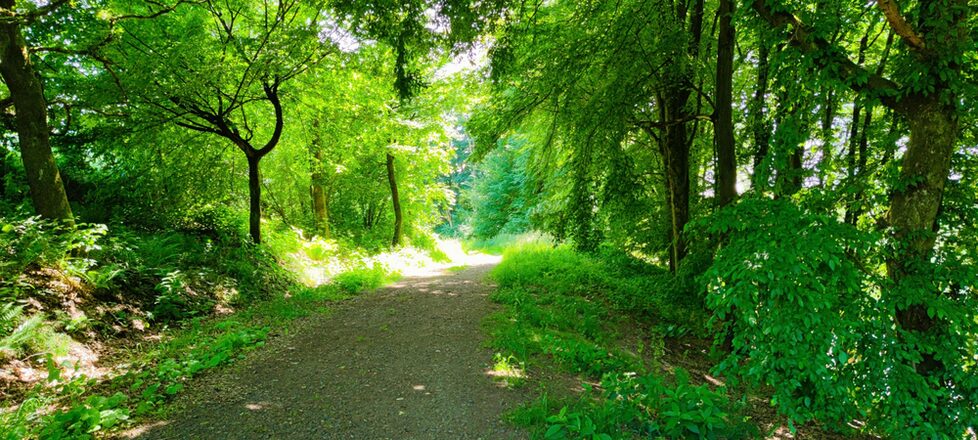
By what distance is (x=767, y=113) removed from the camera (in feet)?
22.4

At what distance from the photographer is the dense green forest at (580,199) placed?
3.19 metres

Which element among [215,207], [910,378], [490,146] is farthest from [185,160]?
[910,378]

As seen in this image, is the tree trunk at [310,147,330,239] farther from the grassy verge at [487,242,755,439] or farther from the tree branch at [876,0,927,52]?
the tree branch at [876,0,927,52]

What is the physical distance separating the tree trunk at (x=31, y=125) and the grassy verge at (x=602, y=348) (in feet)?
20.2

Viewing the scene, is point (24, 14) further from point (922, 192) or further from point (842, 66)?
point (922, 192)

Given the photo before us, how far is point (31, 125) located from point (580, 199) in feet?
26.5

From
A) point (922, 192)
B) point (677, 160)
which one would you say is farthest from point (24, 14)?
point (677, 160)

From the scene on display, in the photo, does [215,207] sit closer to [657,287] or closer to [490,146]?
[490,146]

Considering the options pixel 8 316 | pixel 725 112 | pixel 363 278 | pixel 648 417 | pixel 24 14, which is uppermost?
pixel 24 14

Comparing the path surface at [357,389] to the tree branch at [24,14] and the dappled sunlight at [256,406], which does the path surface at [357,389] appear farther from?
the tree branch at [24,14]

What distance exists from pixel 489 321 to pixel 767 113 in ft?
18.1

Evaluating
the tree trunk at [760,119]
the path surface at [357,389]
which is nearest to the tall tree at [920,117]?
the tree trunk at [760,119]

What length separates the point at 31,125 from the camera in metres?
5.56

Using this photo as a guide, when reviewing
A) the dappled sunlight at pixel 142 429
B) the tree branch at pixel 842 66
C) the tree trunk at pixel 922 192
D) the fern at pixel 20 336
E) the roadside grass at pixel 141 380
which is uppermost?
the tree branch at pixel 842 66
